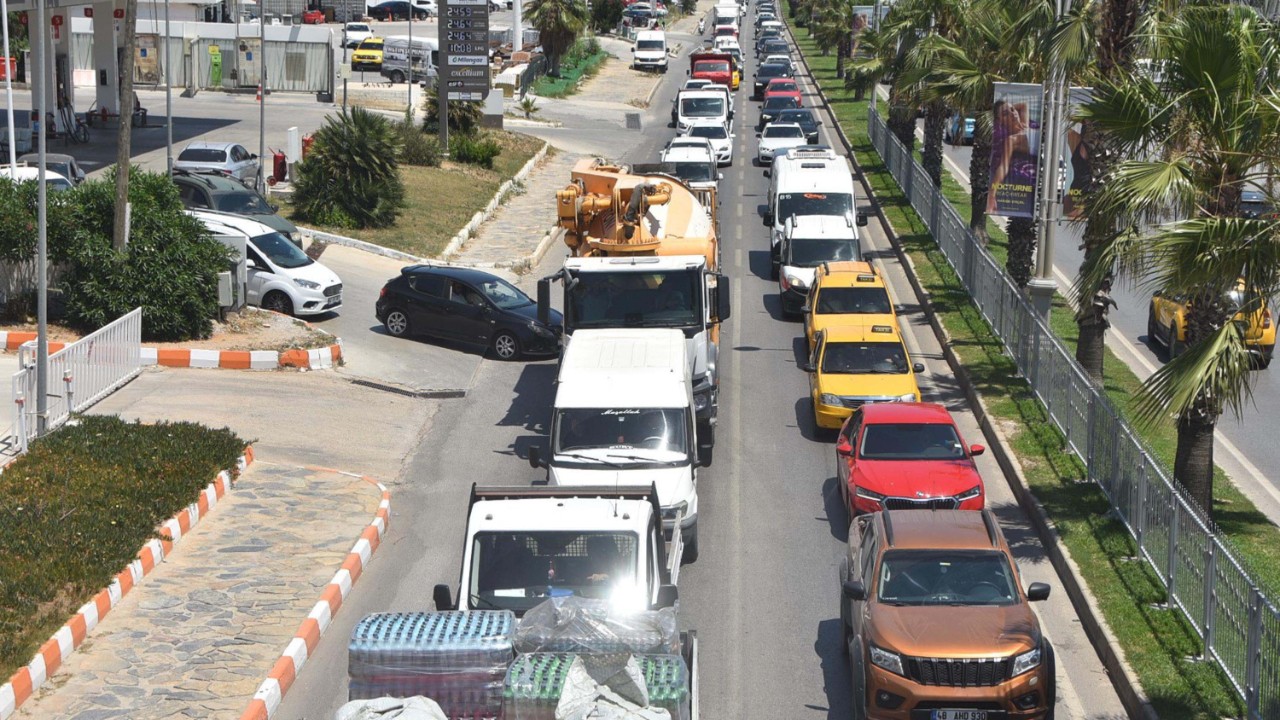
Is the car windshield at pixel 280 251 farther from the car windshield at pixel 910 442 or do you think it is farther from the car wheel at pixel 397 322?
the car windshield at pixel 910 442

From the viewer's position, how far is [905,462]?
17.7 m

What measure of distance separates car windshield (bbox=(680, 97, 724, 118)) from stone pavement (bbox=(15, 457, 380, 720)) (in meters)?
35.8

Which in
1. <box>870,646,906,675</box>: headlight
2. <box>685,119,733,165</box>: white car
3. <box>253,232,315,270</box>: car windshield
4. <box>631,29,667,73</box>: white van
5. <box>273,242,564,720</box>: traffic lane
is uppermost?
Result: <box>631,29,667,73</box>: white van

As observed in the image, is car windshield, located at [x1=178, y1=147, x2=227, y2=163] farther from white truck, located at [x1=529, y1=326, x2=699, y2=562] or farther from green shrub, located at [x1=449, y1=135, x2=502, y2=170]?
white truck, located at [x1=529, y1=326, x2=699, y2=562]

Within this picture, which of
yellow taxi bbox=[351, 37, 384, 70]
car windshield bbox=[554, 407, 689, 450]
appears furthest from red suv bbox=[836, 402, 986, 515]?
yellow taxi bbox=[351, 37, 384, 70]

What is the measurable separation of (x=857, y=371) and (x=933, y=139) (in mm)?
18690

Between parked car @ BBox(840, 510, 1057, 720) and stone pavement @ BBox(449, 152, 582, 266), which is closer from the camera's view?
parked car @ BBox(840, 510, 1057, 720)

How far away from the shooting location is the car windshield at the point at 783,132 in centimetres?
4834

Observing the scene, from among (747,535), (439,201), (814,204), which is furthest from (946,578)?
(439,201)

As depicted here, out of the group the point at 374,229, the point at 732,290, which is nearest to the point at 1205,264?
the point at 732,290

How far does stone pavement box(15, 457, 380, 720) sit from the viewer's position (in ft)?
40.8

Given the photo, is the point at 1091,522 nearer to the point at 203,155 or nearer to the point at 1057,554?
the point at 1057,554

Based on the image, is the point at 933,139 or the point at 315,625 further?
the point at 933,139

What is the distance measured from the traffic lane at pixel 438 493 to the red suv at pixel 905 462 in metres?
4.64
